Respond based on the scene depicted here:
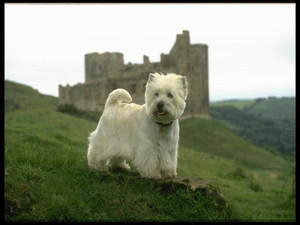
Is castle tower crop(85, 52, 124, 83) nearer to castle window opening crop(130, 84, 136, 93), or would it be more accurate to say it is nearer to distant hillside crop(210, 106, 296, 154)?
castle window opening crop(130, 84, 136, 93)

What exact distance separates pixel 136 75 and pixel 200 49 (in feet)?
26.3

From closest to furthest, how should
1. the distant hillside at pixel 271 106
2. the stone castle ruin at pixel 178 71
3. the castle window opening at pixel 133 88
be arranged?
the castle window opening at pixel 133 88 < the stone castle ruin at pixel 178 71 < the distant hillside at pixel 271 106

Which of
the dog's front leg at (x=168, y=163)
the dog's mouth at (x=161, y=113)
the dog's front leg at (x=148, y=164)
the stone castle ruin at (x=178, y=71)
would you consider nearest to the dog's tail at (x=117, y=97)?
the dog's front leg at (x=148, y=164)

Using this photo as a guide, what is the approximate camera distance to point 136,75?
58562mm

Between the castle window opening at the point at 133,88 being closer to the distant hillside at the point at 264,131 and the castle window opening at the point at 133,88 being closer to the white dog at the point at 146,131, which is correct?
the distant hillside at the point at 264,131

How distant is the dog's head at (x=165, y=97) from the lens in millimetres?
7953

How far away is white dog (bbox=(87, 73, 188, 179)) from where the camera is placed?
318 inches

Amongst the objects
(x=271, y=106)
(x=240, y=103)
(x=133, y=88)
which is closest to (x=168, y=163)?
(x=133, y=88)

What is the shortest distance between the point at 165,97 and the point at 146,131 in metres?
0.93

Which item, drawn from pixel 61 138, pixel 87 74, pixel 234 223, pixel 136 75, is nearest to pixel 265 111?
pixel 87 74

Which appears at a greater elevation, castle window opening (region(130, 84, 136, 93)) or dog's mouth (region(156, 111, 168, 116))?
castle window opening (region(130, 84, 136, 93))

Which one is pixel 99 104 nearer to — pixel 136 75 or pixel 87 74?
pixel 136 75

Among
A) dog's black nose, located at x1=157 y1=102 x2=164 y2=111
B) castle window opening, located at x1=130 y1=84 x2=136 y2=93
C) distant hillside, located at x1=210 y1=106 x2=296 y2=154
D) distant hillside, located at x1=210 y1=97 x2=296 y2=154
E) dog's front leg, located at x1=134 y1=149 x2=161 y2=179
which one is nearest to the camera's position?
dog's black nose, located at x1=157 y1=102 x2=164 y2=111

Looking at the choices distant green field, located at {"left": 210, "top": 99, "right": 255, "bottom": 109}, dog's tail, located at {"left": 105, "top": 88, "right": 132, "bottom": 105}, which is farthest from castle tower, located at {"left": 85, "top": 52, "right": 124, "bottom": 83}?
distant green field, located at {"left": 210, "top": 99, "right": 255, "bottom": 109}
